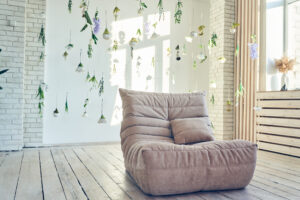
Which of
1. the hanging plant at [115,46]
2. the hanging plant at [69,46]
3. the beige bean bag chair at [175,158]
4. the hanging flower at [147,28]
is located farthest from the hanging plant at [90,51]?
the beige bean bag chair at [175,158]

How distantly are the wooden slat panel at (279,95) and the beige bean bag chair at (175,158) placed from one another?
200cm

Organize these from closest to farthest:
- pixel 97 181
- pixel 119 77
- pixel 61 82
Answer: pixel 97 181 → pixel 61 82 → pixel 119 77

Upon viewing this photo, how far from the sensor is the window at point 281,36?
4855mm

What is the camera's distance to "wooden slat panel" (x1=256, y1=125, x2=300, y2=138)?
4068 mm

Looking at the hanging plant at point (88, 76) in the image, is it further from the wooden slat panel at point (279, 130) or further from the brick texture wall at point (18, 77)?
the wooden slat panel at point (279, 130)

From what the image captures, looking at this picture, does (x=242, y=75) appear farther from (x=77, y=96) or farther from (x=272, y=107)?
(x=77, y=96)

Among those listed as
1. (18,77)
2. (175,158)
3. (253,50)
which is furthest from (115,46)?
(175,158)

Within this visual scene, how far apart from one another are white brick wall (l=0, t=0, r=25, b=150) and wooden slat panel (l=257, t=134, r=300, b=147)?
387cm

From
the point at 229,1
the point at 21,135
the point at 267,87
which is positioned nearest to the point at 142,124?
the point at 21,135

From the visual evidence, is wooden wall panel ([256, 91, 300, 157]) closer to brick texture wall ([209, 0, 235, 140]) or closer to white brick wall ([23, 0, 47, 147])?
brick texture wall ([209, 0, 235, 140])

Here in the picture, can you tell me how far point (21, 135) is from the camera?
422cm

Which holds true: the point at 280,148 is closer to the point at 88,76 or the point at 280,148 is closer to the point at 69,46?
the point at 88,76

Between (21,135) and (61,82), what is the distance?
44.1 inches

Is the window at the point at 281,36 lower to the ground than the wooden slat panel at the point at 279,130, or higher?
higher
